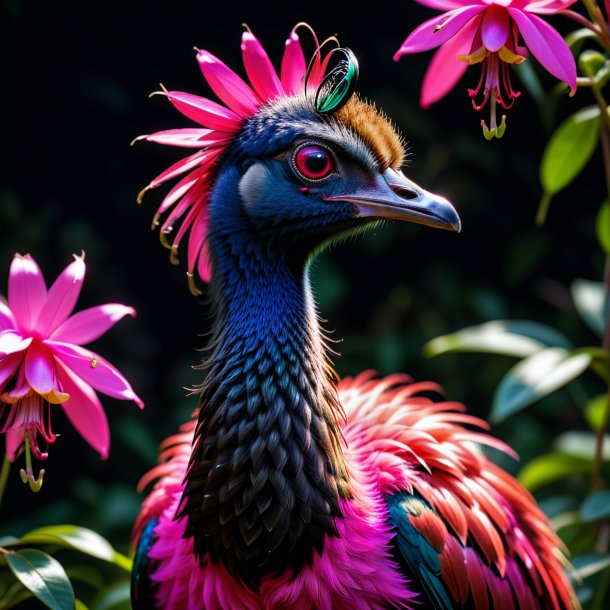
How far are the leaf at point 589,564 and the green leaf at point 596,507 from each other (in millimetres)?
65

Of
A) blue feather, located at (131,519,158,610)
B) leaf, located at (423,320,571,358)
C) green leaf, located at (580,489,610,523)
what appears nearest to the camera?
blue feather, located at (131,519,158,610)

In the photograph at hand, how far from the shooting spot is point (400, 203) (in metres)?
1.35

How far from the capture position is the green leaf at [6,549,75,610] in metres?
1.25

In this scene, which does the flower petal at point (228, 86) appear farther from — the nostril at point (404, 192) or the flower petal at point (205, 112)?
the nostril at point (404, 192)

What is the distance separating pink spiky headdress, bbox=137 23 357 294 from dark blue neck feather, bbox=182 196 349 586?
0.34ft

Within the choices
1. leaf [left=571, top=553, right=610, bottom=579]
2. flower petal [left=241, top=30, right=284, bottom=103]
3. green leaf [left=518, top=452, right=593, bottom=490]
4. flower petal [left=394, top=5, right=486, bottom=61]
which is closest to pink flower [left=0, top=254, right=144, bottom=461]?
flower petal [left=241, top=30, right=284, bottom=103]

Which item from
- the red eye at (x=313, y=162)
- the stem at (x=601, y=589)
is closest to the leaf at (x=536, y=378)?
the stem at (x=601, y=589)

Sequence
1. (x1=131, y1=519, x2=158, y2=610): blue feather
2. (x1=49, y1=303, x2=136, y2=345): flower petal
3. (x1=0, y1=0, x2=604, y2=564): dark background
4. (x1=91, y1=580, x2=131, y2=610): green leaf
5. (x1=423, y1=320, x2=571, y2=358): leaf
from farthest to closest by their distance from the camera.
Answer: (x1=0, y1=0, x2=604, y2=564): dark background
(x1=423, y1=320, x2=571, y2=358): leaf
(x1=91, y1=580, x2=131, y2=610): green leaf
(x1=131, y1=519, x2=158, y2=610): blue feather
(x1=49, y1=303, x2=136, y2=345): flower petal

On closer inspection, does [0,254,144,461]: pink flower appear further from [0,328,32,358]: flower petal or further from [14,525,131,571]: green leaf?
[14,525,131,571]: green leaf

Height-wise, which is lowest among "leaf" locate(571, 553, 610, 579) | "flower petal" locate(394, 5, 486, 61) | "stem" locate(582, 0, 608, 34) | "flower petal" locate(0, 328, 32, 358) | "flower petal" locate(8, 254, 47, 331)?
"leaf" locate(571, 553, 610, 579)

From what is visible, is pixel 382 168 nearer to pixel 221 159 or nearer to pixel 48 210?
pixel 221 159

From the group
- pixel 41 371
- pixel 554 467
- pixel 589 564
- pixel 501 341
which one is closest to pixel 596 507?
pixel 589 564

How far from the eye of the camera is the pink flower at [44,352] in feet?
3.85

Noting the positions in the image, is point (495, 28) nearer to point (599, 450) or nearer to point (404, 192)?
point (404, 192)
